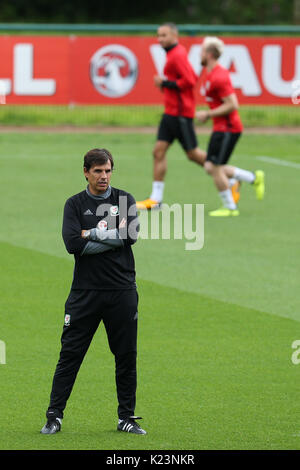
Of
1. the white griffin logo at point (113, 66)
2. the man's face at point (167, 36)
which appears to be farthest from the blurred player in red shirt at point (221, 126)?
the white griffin logo at point (113, 66)

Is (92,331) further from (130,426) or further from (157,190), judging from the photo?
(157,190)

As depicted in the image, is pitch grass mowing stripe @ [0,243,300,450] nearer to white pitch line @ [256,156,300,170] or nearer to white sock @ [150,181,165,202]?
white sock @ [150,181,165,202]

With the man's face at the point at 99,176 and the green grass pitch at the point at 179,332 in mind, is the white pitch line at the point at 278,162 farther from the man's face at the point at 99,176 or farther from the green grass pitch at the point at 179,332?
the man's face at the point at 99,176

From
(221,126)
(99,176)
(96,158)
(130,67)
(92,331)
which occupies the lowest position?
(92,331)

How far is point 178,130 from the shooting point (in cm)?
1720

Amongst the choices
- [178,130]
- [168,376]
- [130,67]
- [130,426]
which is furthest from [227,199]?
[130,67]

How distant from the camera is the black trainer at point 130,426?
296 inches

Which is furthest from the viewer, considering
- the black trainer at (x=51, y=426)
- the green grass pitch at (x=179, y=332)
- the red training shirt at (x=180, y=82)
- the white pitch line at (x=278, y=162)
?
the white pitch line at (x=278, y=162)

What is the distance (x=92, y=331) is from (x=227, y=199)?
9487 millimetres

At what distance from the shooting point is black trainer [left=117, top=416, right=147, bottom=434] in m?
7.52

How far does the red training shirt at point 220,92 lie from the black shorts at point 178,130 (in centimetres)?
74

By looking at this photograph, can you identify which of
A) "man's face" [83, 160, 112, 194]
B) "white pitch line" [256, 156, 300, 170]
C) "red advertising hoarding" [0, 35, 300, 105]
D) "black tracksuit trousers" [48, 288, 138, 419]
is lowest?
"black tracksuit trousers" [48, 288, 138, 419]

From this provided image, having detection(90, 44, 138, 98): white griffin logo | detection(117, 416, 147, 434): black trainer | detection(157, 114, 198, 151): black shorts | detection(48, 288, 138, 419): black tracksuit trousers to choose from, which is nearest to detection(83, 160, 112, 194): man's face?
detection(48, 288, 138, 419): black tracksuit trousers

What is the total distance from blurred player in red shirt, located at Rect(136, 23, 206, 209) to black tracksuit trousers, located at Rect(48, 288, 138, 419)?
9522mm
